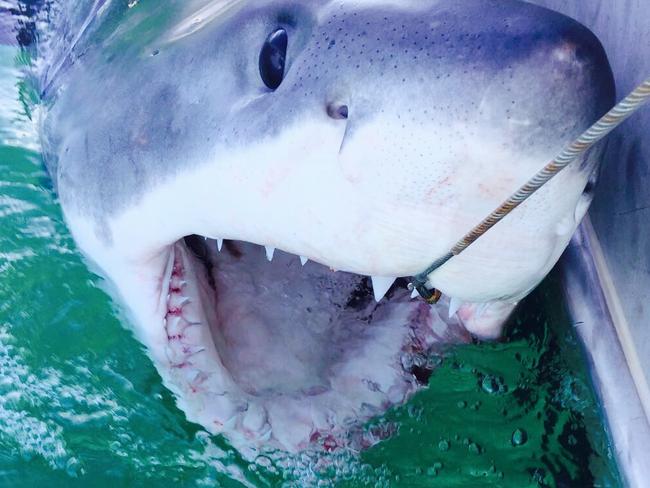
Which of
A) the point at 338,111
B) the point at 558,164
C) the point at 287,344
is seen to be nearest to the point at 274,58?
the point at 338,111

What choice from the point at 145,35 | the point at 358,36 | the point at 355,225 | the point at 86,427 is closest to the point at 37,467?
the point at 86,427

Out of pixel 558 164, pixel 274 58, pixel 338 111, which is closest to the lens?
pixel 558 164

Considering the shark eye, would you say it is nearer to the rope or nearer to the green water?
the rope

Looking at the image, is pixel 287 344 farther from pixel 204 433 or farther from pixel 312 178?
pixel 312 178

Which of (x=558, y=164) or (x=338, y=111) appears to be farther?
(x=338, y=111)

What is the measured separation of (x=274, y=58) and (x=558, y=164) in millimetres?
399

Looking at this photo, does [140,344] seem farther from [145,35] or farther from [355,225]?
[355,225]

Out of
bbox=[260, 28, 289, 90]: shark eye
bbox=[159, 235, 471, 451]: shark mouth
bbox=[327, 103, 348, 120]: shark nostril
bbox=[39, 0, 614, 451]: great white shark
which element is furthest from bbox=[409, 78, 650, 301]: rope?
bbox=[159, 235, 471, 451]: shark mouth

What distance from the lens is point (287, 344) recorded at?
1.34m

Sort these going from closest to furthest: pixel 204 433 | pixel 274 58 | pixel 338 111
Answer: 1. pixel 338 111
2. pixel 274 58
3. pixel 204 433

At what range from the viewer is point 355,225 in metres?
0.78

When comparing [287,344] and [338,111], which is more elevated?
[338,111]

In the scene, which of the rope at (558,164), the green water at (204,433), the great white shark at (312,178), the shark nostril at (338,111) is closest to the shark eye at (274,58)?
the great white shark at (312,178)

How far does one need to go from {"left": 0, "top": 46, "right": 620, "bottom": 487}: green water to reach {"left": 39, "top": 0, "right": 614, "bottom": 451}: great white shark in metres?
0.09
